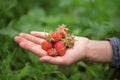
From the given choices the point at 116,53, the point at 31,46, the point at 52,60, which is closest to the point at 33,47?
the point at 31,46

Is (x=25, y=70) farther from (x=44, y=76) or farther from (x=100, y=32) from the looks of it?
(x=100, y=32)

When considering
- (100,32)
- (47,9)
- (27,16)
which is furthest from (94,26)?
(47,9)

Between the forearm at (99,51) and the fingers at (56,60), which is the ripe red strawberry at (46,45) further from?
the forearm at (99,51)

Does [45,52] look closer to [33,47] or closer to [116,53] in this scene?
[33,47]

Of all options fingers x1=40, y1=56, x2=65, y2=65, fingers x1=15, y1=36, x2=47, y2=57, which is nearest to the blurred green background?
fingers x1=15, y1=36, x2=47, y2=57

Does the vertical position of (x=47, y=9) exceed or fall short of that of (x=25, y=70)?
it exceeds it

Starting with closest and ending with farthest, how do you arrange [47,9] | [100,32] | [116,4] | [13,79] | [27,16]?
[13,79]
[100,32]
[27,16]
[116,4]
[47,9]
